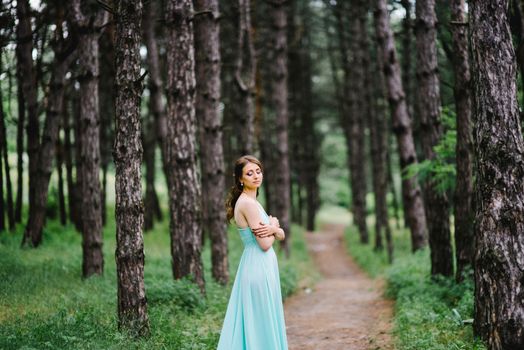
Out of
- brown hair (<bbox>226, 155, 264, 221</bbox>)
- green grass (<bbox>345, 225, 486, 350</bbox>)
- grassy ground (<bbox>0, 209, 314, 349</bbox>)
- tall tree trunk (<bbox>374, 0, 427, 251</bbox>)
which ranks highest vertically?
tall tree trunk (<bbox>374, 0, 427, 251</bbox>)

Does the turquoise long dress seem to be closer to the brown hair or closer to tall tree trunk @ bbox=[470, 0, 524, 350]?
the brown hair

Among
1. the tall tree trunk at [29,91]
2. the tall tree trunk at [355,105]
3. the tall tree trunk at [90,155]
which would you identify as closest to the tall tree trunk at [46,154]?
the tall tree trunk at [29,91]

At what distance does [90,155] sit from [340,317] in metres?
6.24

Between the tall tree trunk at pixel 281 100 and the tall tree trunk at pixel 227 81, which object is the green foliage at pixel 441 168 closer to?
the tall tree trunk at pixel 281 100

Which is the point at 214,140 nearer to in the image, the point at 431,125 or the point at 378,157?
the point at 431,125

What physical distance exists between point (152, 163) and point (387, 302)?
42.0ft

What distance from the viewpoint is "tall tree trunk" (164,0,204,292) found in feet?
30.0

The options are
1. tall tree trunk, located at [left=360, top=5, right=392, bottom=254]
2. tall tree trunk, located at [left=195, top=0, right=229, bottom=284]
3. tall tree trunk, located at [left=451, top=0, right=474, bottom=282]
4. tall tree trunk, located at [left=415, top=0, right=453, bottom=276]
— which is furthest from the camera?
tall tree trunk, located at [left=360, top=5, right=392, bottom=254]

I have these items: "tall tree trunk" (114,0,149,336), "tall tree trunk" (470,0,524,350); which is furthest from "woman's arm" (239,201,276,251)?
"tall tree trunk" (470,0,524,350)

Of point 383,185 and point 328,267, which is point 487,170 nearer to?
point 383,185

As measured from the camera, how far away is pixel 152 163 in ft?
70.2

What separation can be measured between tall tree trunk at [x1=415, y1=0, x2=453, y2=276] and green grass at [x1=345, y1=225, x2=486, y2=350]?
54cm

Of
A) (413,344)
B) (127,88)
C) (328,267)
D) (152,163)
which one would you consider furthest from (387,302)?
(152,163)

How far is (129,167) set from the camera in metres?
6.40
